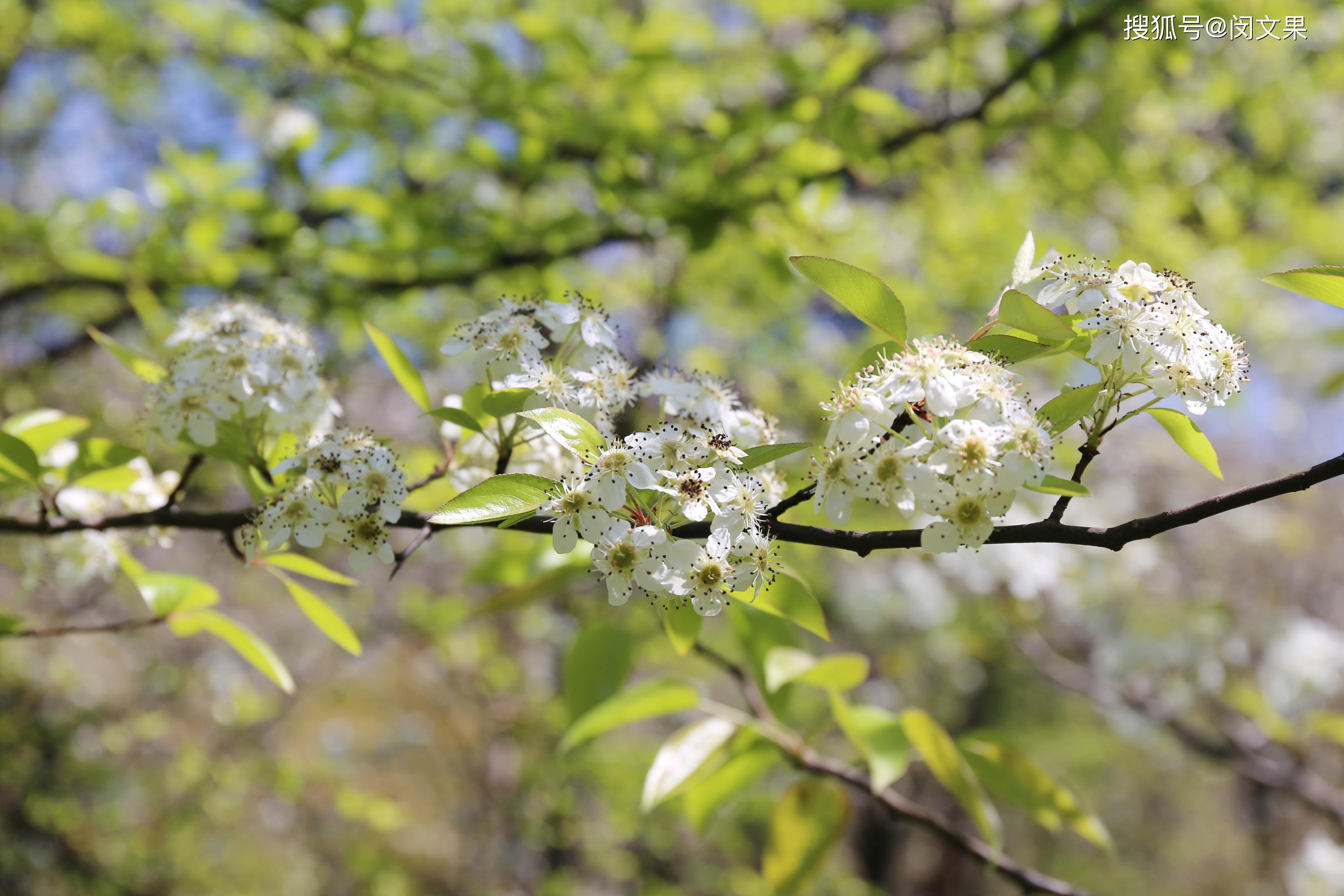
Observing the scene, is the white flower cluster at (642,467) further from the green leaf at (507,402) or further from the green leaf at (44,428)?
the green leaf at (44,428)

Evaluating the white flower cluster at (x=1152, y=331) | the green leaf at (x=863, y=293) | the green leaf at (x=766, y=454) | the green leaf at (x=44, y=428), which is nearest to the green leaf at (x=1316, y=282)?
the white flower cluster at (x=1152, y=331)

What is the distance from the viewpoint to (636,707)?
133 cm

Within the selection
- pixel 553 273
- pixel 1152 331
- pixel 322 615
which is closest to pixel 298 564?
pixel 322 615

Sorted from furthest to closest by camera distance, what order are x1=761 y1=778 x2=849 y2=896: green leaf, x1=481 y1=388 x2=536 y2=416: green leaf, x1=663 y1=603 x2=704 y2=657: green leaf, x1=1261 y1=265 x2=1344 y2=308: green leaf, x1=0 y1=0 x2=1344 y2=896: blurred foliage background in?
x1=0 y1=0 x2=1344 y2=896: blurred foliage background < x1=761 y1=778 x2=849 y2=896: green leaf < x1=663 y1=603 x2=704 y2=657: green leaf < x1=481 y1=388 x2=536 y2=416: green leaf < x1=1261 y1=265 x2=1344 y2=308: green leaf

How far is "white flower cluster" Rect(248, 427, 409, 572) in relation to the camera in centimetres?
92

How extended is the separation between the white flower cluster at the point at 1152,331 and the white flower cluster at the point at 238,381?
0.90 meters

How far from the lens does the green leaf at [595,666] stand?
1.50 m

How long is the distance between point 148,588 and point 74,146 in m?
5.84

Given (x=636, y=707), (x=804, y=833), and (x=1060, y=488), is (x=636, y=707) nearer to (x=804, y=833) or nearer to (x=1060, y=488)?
(x=804, y=833)

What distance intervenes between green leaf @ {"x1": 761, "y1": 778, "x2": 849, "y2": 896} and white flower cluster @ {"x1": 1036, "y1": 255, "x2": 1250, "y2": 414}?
949 mm

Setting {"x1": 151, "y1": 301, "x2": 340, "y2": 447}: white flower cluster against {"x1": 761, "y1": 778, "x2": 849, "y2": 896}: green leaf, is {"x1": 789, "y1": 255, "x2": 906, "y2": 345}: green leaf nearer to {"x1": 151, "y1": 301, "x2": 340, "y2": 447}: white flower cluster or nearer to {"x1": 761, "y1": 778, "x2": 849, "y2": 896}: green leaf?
{"x1": 151, "y1": 301, "x2": 340, "y2": 447}: white flower cluster

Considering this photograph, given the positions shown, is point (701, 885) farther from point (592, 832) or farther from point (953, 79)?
point (953, 79)

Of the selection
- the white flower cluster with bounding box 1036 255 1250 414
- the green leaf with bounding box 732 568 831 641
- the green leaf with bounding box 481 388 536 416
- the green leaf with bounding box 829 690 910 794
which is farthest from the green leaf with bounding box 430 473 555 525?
the green leaf with bounding box 829 690 910 794

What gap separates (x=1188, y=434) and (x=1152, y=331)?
11 cm
